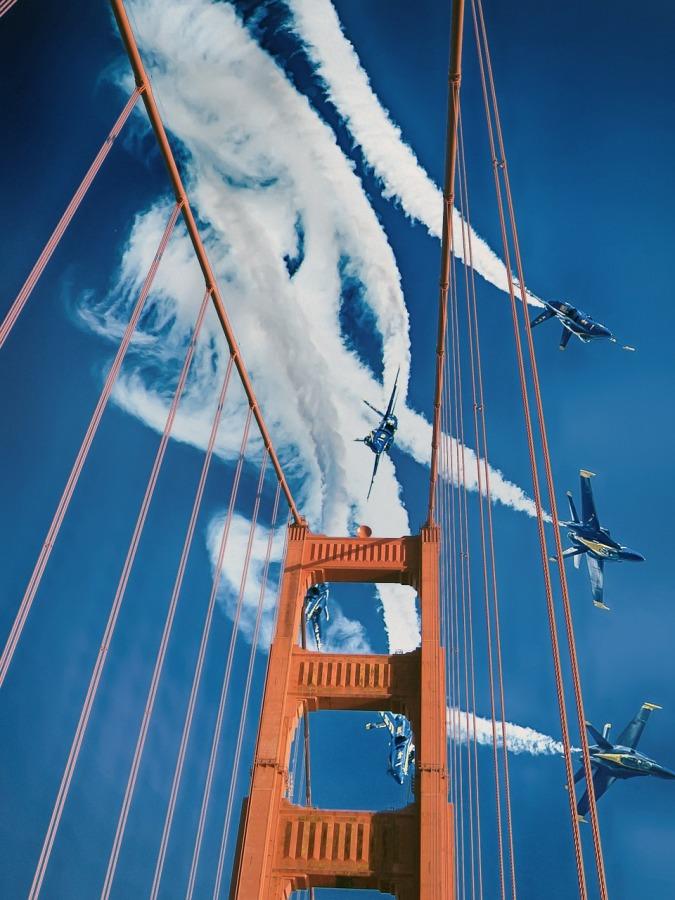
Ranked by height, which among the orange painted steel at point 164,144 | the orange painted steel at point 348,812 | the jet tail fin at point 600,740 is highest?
the jet tail fin at point 600,740

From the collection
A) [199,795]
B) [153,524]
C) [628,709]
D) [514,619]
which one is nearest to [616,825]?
[628,709]

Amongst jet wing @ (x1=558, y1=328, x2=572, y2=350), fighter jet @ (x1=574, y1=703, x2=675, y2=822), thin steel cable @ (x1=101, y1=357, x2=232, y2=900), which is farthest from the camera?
fighter jet @ (x1=574, y1=703, x2=675, y2=822)

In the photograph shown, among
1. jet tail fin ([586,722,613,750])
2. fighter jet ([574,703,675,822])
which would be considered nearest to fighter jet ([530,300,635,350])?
fighter jet ([574,703,675,822])

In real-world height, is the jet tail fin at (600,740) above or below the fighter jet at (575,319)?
below

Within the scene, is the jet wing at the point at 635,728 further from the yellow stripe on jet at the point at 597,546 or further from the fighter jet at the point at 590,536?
the yellow stripe on jet at the point at 597,546

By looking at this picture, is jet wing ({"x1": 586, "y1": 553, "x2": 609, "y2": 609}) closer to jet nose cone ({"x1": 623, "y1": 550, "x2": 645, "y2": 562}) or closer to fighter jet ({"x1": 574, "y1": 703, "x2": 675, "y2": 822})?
jet nose cone ({"x1": 623, "y1": 550, "x2": 645, "y2": 562})

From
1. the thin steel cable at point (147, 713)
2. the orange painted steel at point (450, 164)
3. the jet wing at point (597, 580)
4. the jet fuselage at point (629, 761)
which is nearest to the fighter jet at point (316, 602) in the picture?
the orange painted steel at point (450, 164)

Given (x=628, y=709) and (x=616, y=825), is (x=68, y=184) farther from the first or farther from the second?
(x=616, y=825)
